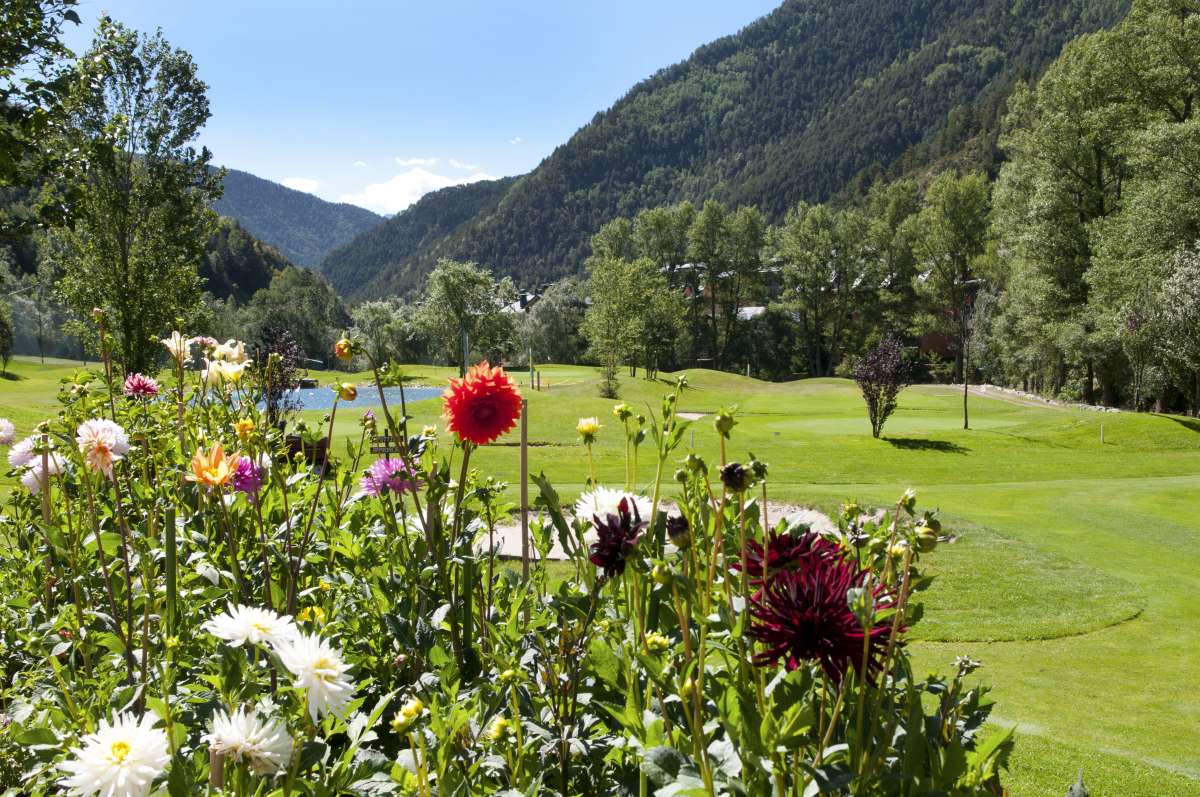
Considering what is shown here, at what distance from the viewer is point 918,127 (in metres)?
128

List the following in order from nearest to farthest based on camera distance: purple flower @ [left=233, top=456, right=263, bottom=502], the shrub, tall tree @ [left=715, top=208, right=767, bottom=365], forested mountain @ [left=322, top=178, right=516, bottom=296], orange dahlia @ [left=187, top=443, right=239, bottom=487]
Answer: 1. orange dahlia @ [left=187, top=443, right=239, bottom=487]
2. purple flower @ [left=233, top=456, right=263, bottom=502]
3. the shrub
4. tall tree @ [left=715, top=208, right=767, bottom=365]
5. forested mountain @ [left=322, top=178, right=516, bottom=296]

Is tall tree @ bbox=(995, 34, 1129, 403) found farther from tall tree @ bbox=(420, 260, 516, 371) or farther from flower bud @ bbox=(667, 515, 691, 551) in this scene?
tall tree @ bbox=(420, 260, 516, 371)

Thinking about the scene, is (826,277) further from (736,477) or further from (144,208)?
(736,477)

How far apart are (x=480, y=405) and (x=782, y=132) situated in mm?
189626

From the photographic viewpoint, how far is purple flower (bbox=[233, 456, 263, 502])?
1.85m

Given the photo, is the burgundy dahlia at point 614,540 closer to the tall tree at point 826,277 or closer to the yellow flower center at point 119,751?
the yellow flower center at point 119,751

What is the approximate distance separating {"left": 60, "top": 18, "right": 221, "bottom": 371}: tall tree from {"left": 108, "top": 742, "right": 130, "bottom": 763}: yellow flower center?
13679 mm

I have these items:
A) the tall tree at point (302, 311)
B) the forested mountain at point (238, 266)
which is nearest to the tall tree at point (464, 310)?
the tall tree at point (302, 311)

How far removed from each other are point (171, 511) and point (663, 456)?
0.73 meters

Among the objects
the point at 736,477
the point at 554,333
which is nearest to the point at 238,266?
the point at 554,333

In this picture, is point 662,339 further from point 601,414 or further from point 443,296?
point 601,414

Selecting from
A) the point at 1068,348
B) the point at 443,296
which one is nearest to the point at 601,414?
the point at 1068,348

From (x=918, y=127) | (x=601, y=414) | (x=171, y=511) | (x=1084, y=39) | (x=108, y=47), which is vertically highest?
(x=918, y=127)

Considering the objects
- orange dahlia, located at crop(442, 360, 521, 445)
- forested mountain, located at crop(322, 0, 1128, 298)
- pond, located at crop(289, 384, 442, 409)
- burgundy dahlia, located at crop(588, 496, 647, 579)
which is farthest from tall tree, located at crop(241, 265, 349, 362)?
burgundy dahlia, located at crop(588, 496, 647, 579)
